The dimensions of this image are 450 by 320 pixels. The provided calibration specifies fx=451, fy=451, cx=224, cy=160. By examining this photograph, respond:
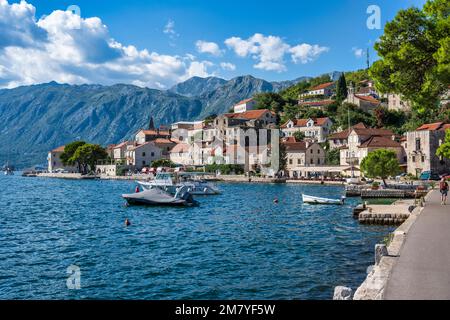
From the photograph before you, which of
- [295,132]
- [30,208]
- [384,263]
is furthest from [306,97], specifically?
[384,263]

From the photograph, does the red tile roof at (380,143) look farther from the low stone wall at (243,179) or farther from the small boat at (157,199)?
the small boat at (157,199)

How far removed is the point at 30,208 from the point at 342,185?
5808 centimetres

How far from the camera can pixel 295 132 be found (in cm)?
13012

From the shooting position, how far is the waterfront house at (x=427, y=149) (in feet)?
264

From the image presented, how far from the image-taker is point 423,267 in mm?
12617

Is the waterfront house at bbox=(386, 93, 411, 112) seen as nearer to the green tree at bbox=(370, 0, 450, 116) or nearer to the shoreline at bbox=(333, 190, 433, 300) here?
the green tree at bbox=(370, 0, 450, 116)

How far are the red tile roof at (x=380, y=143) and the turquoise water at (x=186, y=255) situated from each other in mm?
54897

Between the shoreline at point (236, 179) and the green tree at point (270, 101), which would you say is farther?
the green tree at point (270, 101)

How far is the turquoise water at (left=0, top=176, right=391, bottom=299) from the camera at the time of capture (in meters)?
16.6

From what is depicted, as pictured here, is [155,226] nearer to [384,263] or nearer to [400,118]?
[384,263]

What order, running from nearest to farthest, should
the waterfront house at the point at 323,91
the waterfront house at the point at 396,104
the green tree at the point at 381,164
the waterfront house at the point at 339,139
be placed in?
the green tree at the point at 381,164 < the waterfront house at the point at 339,139 < the waterfront house at the point at 396,104 < the waterfront house at the point at 323,91

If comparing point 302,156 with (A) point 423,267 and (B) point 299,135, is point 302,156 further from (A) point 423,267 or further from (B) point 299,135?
(A) point 423,267

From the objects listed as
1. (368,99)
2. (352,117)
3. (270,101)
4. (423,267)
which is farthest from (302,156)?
(423,267)

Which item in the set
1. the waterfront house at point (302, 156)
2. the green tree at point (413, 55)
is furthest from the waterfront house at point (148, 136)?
the green tree at point (413, 55)
